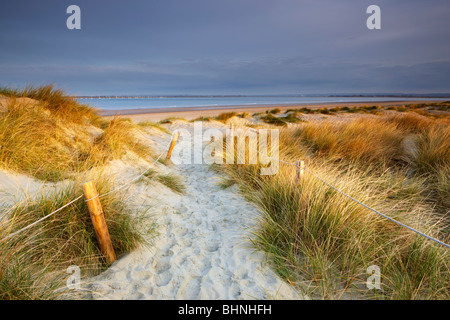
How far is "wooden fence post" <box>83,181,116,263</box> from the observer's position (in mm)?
2176

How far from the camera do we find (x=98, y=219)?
2.25 m

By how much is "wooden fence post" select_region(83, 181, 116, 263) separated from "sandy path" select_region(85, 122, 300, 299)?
16cm

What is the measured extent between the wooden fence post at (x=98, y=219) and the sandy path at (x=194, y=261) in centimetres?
16

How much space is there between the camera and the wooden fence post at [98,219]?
7.14ft

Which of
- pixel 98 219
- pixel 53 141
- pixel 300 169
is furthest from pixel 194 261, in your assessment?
pixel 53 141

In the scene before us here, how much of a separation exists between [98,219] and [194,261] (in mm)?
1116

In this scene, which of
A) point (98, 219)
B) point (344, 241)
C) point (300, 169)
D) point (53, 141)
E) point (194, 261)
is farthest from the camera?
point (53, 141)

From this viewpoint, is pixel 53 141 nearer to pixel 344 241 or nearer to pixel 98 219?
pixel 98 219

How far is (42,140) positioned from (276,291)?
4.32 m

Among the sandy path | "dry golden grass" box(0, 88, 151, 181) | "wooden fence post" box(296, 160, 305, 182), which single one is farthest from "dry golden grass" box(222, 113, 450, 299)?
"dry golden grass" box(0, 88, 151, 181)

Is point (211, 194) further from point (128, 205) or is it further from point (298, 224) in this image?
point (298, 224)

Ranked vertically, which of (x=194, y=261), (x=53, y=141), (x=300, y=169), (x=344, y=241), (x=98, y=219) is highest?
(x=53, y=141)

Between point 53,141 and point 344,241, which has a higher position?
point 53,141

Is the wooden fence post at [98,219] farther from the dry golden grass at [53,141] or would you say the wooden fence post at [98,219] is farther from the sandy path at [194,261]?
the dry golden grass at [53,141]
